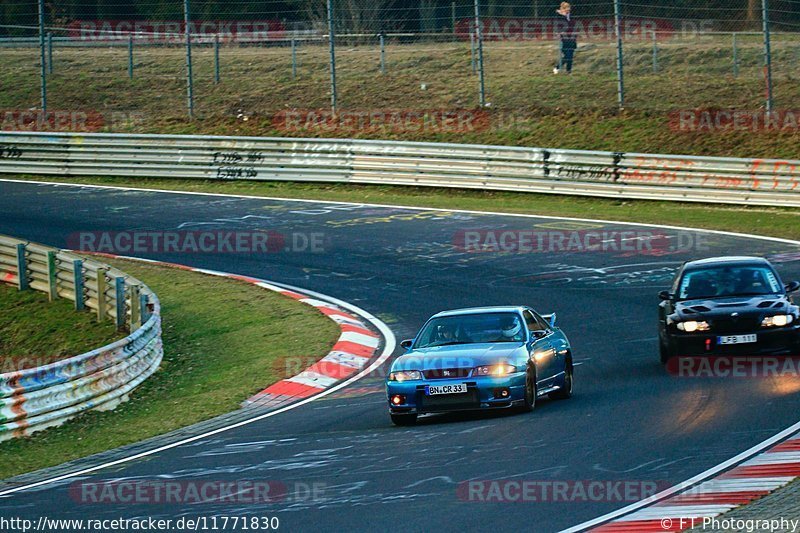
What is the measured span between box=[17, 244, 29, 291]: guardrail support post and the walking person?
1560cm

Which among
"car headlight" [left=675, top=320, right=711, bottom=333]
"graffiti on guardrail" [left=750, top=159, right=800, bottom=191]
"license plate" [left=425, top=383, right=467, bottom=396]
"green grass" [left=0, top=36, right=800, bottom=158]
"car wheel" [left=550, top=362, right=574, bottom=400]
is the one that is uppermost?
"green grass" [left=0, top=36, right=800, bottom=158]

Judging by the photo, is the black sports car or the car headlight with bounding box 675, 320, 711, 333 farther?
the car headlight with bounding box 675, 320, 711, 333

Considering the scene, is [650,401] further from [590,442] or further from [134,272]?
[134,272]

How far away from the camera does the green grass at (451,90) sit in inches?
1228

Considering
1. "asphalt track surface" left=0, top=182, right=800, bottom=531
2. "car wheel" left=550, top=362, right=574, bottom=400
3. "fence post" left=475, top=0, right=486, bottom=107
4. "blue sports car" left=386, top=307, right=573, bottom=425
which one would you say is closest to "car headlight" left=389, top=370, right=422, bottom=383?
"blue sports car" left=386, top=307, right=573, bottom=425

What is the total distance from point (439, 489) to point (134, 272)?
15568 mm

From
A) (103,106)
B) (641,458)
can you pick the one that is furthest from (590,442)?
→ (103,106)

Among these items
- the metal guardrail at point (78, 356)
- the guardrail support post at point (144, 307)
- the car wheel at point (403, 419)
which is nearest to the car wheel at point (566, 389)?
the car wheel at point (403, 419)

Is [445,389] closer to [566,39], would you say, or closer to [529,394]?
[529,394]

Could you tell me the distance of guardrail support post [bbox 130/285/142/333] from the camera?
61.2 ft

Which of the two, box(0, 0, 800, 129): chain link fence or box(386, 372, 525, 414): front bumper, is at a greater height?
box(0, 0, 800, 129): chain link fence

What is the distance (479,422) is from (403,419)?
0.80m

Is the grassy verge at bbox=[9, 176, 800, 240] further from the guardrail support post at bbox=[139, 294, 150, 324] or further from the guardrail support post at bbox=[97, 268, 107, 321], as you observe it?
the guardrail support post at bbox=[139, 294, 150, 324]

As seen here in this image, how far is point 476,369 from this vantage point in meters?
12.8
